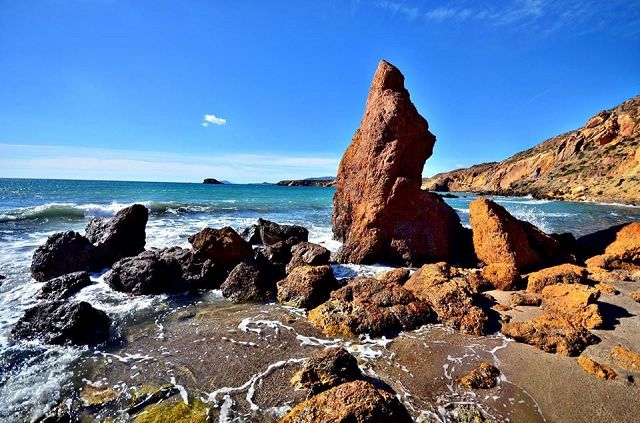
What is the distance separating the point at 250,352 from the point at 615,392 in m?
4.80

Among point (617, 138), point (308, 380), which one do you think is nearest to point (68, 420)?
point (308, 380)

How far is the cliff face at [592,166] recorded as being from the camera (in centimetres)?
4578

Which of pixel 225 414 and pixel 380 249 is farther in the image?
pixel 380 249

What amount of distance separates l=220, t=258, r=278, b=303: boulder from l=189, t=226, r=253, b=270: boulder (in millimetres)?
1048

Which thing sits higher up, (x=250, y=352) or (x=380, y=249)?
(x=380, y=249)

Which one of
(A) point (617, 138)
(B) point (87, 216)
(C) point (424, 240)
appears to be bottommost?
(B) point (87, 216)

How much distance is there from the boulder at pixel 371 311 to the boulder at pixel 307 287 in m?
0.50

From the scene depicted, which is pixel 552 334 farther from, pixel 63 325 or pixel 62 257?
pixel 62 257

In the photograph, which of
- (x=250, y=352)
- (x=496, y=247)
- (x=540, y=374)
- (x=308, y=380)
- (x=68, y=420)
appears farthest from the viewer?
(x=496, y=247)

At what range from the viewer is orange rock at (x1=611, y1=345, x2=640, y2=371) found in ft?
14.7

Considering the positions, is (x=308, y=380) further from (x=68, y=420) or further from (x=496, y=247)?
(x=496, y=247)

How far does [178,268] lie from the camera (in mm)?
8984

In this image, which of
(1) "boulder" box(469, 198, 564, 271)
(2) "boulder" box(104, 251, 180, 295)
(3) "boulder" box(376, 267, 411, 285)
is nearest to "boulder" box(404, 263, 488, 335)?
(3) "boulder" box(376, 267, 411, 285)

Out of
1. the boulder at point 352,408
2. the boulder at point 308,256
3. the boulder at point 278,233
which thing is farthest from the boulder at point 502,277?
the boulder at point 278,233
